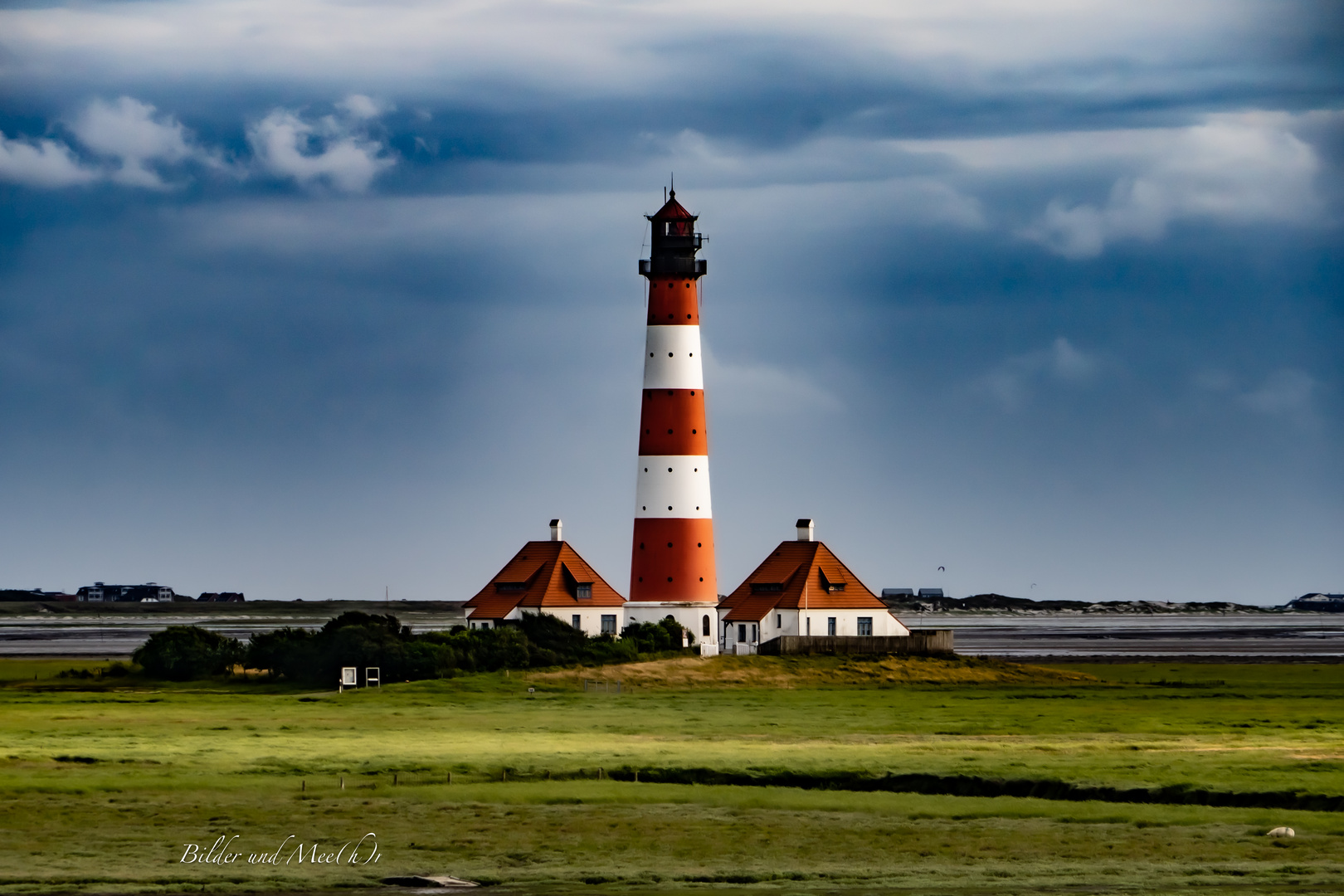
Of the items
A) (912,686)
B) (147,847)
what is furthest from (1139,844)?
(912,686)

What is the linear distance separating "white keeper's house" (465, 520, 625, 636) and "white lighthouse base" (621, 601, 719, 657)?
2.19 m

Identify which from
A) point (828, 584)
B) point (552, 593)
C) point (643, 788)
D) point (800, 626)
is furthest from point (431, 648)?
point (643, 788)

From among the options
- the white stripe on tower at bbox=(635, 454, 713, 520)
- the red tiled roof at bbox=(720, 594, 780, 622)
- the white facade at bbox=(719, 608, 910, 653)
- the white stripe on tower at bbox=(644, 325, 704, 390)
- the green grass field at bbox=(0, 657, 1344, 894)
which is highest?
the white stripe on tower at bbox=(644, 325, 704, 390)

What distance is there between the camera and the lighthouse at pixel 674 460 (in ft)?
282

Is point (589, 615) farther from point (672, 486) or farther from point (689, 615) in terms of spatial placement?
point (672, 486)

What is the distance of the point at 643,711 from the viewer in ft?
209

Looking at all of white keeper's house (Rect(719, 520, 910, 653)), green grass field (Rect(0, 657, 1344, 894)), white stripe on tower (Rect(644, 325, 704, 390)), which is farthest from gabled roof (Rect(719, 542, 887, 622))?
green grass field (Rect(0, 657, 1344, 894))

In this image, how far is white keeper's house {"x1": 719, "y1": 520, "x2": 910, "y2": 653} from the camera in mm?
88062

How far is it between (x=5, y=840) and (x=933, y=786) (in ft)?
68.1

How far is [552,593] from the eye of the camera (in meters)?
89.8

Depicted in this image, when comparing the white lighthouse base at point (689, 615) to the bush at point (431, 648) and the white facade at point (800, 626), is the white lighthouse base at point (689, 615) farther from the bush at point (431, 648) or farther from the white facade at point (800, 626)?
the white facade at point (800, 626)

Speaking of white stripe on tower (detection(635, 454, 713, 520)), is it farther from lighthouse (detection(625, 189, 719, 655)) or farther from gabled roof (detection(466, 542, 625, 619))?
→ gabled roof (detection(466, 542, 625, 619))

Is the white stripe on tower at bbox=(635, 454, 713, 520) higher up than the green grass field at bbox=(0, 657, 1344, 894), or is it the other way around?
the white stripe on tower at bbox=(635, 454, 713, 520)

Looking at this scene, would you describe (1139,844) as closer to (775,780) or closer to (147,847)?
(775,780)
